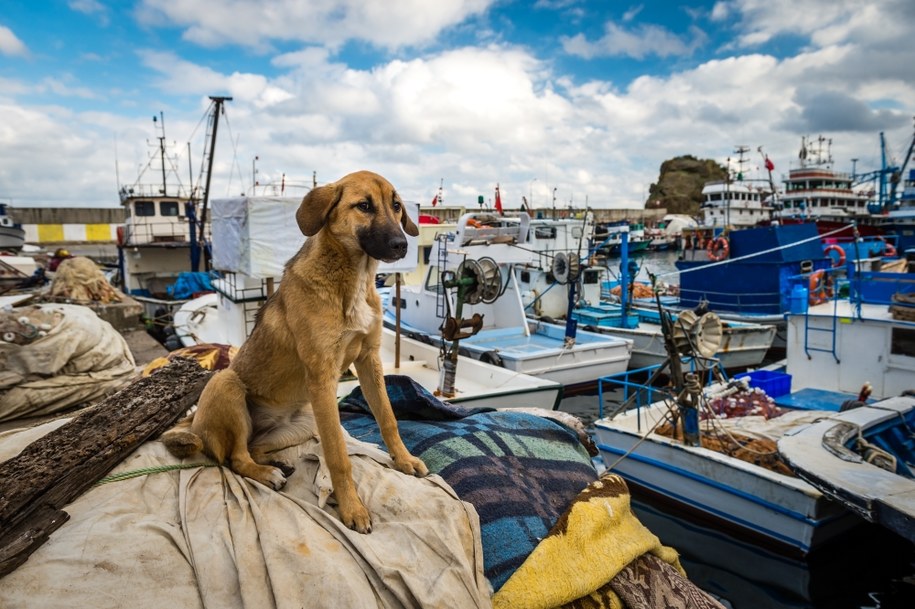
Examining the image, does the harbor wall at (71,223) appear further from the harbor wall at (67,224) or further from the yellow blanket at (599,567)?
the yellow blanket at (599,567)

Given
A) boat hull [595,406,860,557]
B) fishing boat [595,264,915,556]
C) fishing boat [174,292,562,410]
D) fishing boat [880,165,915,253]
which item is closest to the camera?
boat hull [595,406,860,557]

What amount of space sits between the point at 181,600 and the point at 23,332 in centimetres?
650

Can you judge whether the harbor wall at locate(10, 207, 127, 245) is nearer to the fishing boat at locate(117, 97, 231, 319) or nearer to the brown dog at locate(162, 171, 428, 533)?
the fishing boat at locate(117, 97, 231, 319)

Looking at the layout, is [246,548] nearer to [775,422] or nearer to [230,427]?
[230,427]

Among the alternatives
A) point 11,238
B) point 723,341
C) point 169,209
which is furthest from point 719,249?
point 11,238

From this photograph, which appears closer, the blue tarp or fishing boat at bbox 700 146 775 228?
the blue tarp

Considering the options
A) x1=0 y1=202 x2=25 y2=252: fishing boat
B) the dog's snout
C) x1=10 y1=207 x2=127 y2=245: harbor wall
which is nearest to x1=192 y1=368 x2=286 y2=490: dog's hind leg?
the dog's snout

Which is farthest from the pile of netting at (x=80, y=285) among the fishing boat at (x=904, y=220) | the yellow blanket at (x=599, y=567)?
the fishing boat at (x=904, y=220)

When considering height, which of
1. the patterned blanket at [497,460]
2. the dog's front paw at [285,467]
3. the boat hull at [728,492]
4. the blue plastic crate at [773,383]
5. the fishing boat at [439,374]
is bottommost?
the boat hull at [728,492]

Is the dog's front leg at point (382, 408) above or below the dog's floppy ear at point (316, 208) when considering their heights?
below

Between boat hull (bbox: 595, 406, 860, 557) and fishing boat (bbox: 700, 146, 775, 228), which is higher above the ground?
fishing boat (bbox: 700, 146, 775, 228)

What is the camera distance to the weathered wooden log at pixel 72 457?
7.94 feet

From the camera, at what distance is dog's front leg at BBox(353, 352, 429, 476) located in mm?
3174

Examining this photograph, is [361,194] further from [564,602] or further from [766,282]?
[766,282]
